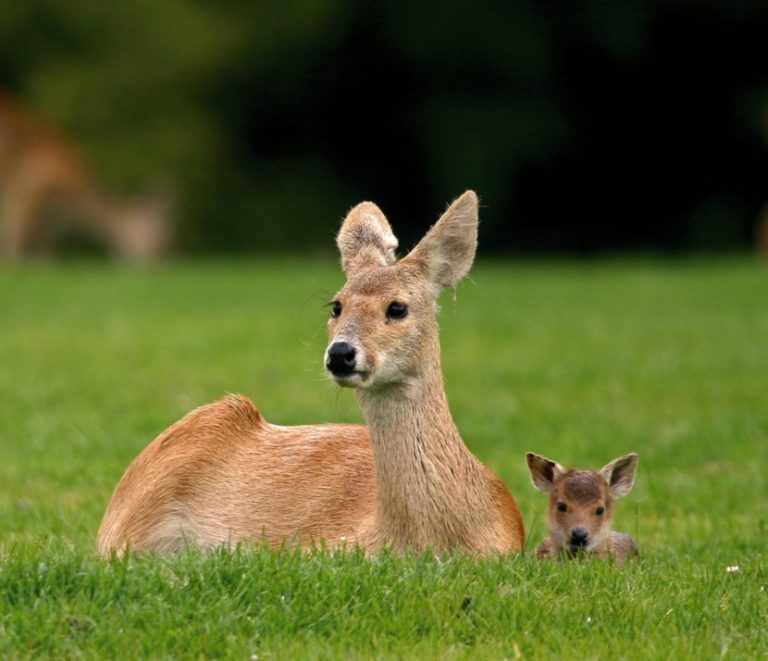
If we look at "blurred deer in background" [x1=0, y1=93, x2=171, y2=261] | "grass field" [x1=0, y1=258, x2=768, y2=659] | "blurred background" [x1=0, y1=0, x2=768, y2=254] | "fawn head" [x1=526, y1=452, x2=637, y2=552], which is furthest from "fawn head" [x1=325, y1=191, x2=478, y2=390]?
"blurred background" [x1=0, y1=0, x2=768, y2=254]

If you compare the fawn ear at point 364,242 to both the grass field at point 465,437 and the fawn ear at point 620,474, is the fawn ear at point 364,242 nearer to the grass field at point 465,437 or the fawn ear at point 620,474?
the grass field at point 465,437

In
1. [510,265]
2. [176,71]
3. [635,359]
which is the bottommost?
[635,359]

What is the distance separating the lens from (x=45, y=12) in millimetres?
32375

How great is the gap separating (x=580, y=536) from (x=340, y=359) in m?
1.33

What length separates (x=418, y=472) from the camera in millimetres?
6027

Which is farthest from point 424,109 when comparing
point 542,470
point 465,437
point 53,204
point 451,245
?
point 451,245

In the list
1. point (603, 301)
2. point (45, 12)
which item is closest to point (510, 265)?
point (603, 301)

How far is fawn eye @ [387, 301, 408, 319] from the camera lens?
20.0 ft

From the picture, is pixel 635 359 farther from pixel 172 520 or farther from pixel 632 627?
pixel 632 627

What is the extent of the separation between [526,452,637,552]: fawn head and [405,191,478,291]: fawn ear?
0.89 m

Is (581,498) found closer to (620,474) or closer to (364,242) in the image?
(620,474)

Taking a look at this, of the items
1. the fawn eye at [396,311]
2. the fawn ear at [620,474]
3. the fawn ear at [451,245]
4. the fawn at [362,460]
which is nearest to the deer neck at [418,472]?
the fawn at [362,460]

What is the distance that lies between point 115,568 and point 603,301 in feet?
45.3

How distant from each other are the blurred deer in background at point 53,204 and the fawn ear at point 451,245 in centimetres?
2437
